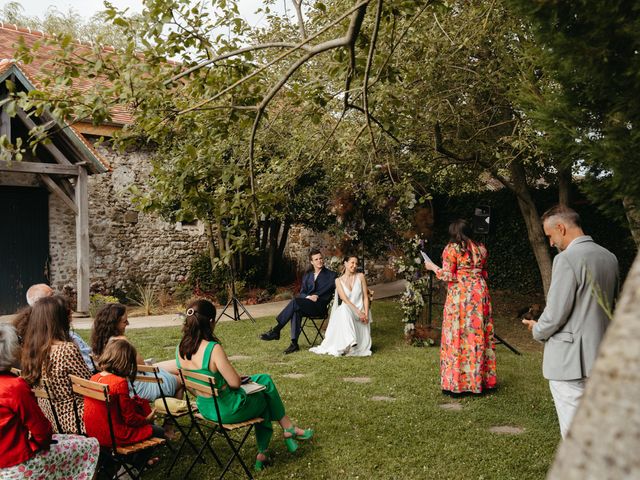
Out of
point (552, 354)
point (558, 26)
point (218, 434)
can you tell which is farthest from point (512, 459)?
point (558, 26)

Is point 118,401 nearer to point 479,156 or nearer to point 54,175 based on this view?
point 479,156

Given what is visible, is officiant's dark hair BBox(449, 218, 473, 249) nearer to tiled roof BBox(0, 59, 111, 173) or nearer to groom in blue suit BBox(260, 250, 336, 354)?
groom in blue suit BBox(260, 250, 336, 354)

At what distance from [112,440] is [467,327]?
408 centimetres

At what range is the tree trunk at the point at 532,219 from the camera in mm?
10648

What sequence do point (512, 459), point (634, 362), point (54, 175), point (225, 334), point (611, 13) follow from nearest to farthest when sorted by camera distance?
point (634, 362)
point (611, 13)
point (512, 459)
point (225, 334)
point (54, 175)

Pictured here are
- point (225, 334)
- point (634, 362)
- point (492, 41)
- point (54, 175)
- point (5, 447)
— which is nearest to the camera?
point (634, 362)

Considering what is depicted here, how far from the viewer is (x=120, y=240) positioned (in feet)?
50.1

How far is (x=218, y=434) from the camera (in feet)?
17.6

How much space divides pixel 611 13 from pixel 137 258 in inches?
564

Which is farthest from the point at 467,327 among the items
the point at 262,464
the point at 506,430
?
the point at 262,464

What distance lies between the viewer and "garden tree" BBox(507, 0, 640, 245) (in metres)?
2.69

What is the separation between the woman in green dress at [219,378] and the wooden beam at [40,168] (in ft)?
28.4

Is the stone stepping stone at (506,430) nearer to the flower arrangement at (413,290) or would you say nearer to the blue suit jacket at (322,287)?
the flower arrangement at (413,290)

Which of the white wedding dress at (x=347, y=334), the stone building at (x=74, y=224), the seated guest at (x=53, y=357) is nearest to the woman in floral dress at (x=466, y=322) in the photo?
the white wedding dress at (x=347, y=334)
